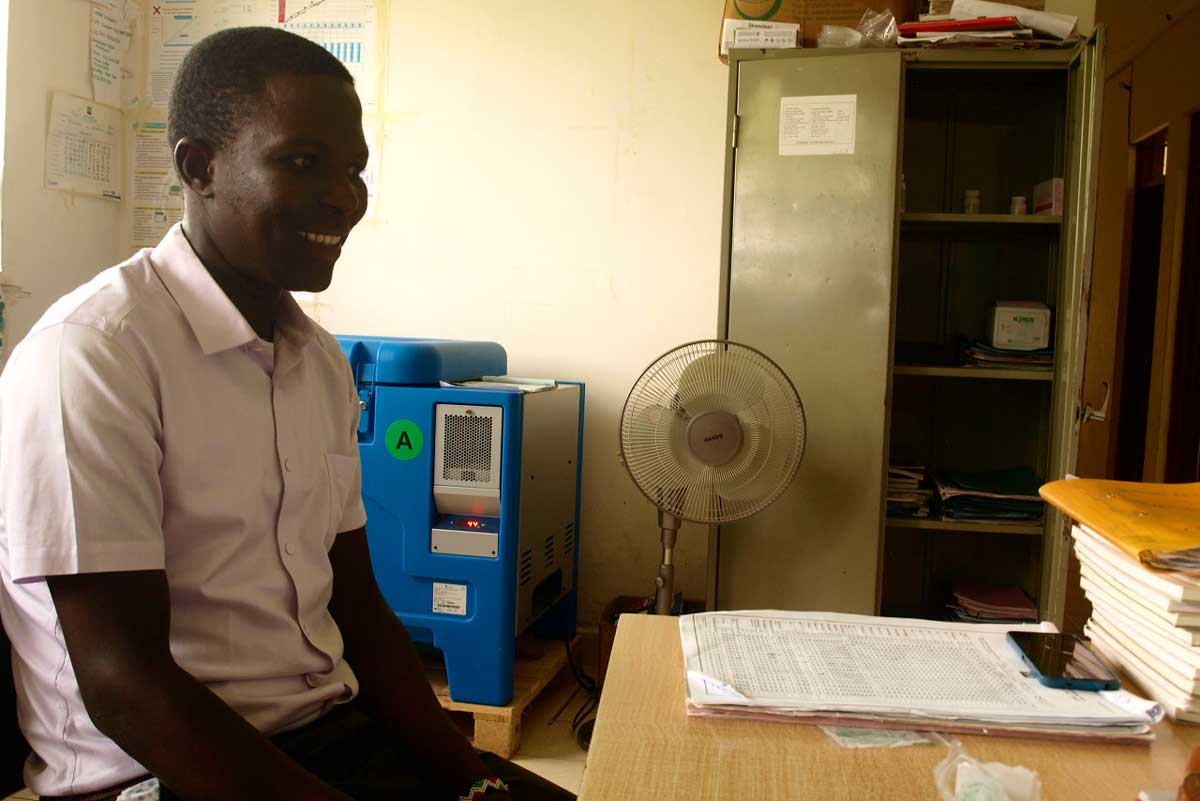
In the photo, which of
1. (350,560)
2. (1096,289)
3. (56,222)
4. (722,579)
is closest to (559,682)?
(722,579)

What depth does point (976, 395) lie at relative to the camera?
311 cm

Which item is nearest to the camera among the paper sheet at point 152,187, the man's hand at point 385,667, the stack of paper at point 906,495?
the man's hand at point 385,667

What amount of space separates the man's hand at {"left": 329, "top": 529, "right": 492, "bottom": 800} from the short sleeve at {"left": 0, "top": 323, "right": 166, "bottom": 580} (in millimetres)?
379

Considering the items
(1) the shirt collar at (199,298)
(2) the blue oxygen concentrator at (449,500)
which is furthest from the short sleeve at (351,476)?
(2) the blue oxygen concentrator at (449,500)

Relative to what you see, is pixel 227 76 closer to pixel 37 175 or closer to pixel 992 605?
pixel 37 175

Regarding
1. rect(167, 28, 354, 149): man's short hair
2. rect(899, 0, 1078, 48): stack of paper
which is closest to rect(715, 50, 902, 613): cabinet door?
rect(899, 0, 1078, 48): stack of paper

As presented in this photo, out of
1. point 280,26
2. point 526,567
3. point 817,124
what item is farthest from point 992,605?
point 280,26

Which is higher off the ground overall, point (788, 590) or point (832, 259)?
point (832, 259)

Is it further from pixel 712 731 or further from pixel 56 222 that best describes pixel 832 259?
pixel 56 222

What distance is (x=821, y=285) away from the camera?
2.63 m

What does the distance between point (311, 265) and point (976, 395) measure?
2.54 m

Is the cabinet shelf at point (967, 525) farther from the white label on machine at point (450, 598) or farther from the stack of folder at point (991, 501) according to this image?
the white label on machine at point (450, 598)

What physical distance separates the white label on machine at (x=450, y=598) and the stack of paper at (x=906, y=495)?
131 cm

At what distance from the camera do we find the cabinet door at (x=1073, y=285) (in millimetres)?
2533
